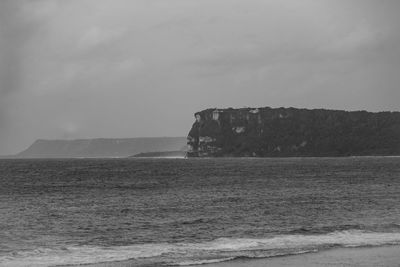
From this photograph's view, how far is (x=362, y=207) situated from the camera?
6662cm

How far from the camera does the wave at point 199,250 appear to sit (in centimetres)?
3706

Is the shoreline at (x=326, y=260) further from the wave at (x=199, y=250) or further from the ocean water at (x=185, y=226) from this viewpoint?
the ocean water at (x=185, y=226)

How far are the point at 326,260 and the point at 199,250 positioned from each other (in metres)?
8.63

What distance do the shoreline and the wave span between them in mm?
1066

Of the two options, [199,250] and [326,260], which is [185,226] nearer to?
[199,250]

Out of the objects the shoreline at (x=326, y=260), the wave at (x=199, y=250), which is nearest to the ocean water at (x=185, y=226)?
the wave at (x=199, y=250)

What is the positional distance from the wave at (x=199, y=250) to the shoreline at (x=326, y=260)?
1.07 m

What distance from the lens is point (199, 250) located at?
40.6m

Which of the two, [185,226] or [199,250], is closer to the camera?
[199,250]

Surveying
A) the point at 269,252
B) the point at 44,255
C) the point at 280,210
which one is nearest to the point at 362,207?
the point at 280,210

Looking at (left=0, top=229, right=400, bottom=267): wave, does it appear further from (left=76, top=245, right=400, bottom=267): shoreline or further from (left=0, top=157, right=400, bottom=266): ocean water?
(left=76, top=245, right=400, bottom=267): shoreline

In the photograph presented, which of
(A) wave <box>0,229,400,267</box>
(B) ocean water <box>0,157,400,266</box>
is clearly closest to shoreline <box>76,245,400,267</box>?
(A) wave <box>0,229,400,267</box>

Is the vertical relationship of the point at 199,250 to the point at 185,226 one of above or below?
below

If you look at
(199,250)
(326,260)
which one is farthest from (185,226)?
(326,260)
